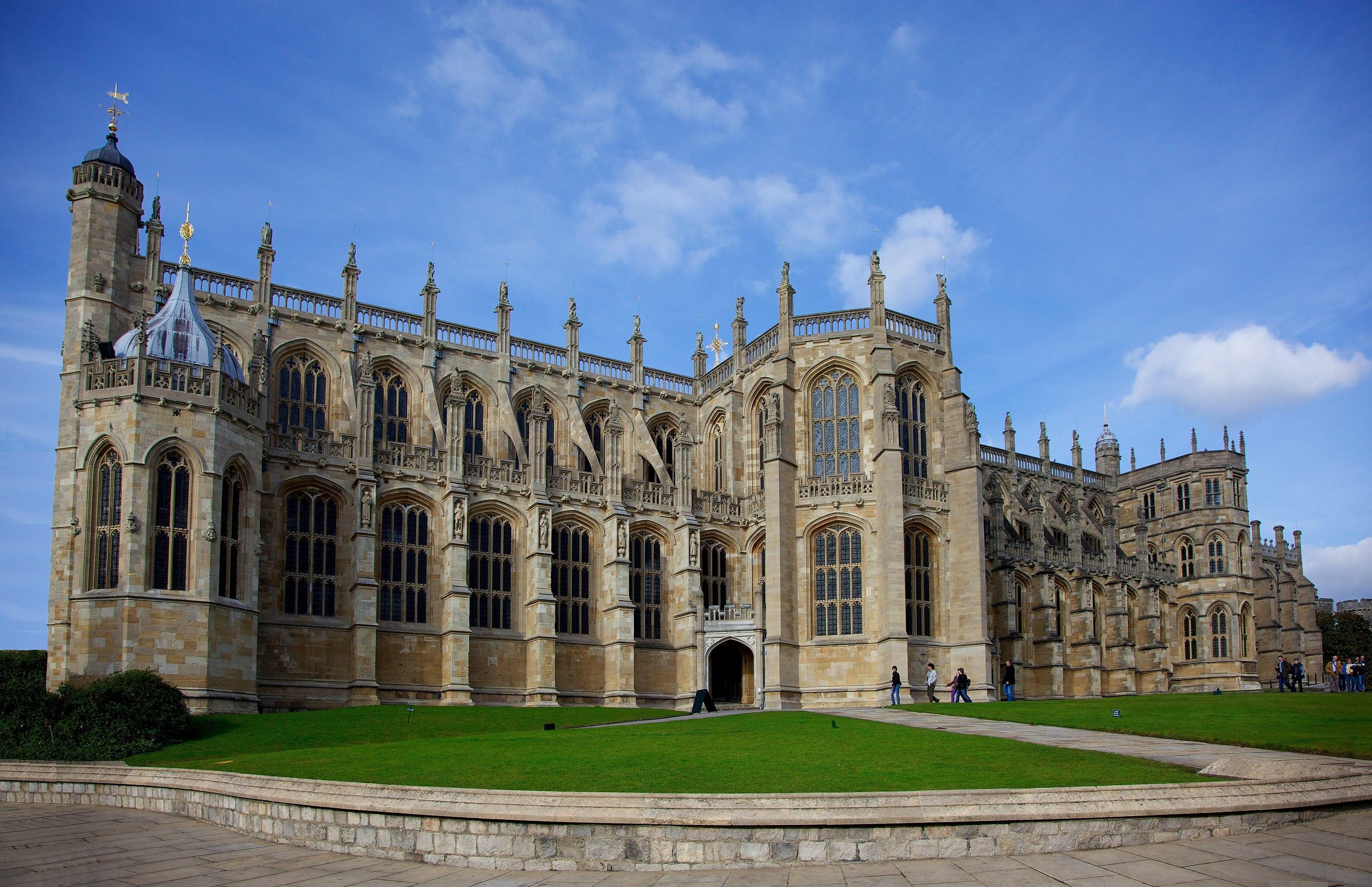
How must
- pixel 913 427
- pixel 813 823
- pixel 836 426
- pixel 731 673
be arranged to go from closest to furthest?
1. pixel 813 823
2. pixel 836 426
3. pixel 913 427
4. pixel 731 673

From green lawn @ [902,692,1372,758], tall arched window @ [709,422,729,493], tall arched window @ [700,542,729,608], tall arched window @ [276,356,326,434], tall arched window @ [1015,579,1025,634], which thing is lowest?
green lawn @ [902,692,1372,758]

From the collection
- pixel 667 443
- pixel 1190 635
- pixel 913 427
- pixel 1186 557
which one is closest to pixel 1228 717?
pixel 913 427

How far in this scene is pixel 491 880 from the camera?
43.5ft

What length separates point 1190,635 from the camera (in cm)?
6662

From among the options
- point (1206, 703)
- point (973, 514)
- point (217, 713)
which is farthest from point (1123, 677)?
point (217, 713)

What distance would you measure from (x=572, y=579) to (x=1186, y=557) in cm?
4313

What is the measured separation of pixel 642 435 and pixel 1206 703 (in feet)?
88.7

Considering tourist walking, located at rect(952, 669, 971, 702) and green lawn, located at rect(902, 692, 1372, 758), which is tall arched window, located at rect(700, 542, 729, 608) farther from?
green lawn, located at rect(902, 692, 1372, 758)

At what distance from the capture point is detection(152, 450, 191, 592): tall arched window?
104ft

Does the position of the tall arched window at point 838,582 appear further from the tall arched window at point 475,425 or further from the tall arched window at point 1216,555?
the tall arched window at point 1216,555

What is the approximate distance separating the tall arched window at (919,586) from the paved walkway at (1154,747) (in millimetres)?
11326

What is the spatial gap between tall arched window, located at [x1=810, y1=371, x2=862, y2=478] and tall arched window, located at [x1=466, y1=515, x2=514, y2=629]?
42.1 ft

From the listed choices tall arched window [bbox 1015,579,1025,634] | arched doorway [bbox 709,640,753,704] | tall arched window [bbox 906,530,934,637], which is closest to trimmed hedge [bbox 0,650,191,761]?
arched doorway [bbox 709,640,753,704]

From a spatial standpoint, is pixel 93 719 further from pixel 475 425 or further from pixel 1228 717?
pixel 1228 717
